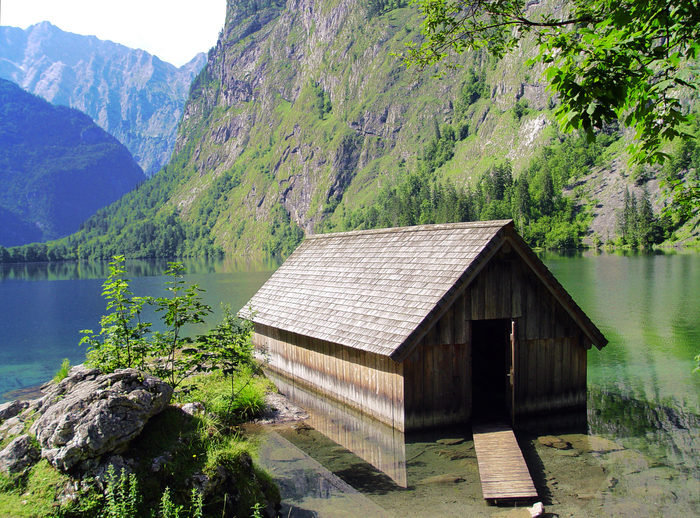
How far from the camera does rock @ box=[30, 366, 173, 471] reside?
8.55 metres

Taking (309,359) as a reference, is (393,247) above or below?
above

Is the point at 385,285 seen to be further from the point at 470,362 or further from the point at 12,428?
the point at 12,428

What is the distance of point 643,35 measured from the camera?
7.04 m

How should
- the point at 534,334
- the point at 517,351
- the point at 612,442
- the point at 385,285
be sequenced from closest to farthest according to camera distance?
the point at 612,442, the point at 517,351, the point at 534,334, the point at 385,285

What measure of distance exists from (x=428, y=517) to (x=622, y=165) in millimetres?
153258

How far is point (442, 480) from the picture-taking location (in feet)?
40.9

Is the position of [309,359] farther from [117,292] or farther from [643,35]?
[643,35]

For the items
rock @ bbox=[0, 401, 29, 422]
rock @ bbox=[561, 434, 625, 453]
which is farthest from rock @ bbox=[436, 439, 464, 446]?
rock @ bbox=[0, 401, 29, 422]

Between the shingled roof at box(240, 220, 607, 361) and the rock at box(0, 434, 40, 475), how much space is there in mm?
8185

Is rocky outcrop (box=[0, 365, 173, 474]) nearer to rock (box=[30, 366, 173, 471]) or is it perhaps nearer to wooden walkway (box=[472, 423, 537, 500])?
rock (box=[30, 366, 173, 471])

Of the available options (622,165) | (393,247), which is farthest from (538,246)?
(393,247)

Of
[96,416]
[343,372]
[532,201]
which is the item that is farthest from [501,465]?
[532,201]

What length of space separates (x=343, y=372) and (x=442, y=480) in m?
5.94

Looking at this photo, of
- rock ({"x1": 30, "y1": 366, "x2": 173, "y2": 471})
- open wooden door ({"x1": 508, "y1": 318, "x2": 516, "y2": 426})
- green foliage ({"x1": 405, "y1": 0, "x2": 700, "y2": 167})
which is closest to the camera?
green foliage ({"x1": 405, "y1": 0, "x2": 700, "y2": 167})
